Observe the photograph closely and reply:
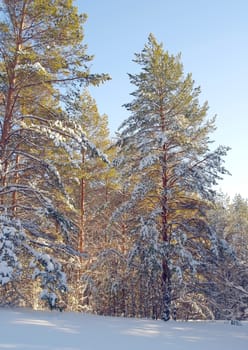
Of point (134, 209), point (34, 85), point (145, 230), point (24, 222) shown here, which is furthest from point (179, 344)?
point (34, 85)

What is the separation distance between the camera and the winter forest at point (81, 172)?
28.3ft

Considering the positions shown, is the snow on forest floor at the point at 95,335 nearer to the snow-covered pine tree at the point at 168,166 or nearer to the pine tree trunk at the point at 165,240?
the pine tree trunk at the point at 165,240

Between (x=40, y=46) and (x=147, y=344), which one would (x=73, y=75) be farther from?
(x=147, y=344)

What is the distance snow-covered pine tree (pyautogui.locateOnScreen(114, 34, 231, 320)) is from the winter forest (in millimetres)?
37

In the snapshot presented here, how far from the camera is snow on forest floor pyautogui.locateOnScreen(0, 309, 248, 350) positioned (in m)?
5.19

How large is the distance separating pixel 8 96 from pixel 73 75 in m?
2.04

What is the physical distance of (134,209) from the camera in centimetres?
1234

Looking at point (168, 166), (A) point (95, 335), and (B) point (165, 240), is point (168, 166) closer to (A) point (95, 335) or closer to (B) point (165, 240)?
(B) point (165, 240)

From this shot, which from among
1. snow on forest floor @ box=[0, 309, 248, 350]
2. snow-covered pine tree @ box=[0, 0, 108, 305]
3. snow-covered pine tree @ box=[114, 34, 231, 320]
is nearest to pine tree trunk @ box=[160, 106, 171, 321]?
snow-covered pine tree @ box=[114, 34, 231, 320]

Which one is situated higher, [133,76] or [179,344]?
[133,76]

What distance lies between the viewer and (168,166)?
1180 centimetres

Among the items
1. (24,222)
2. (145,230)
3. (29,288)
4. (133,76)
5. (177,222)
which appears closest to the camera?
(24,222)

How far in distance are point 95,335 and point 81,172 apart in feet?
29.2

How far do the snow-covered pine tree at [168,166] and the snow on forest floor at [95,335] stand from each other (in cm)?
298
